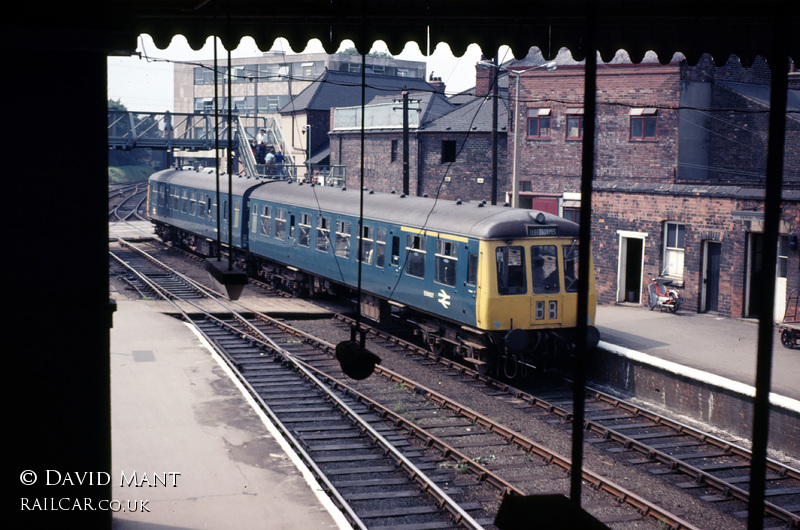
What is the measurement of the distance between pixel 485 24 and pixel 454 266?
750 cm

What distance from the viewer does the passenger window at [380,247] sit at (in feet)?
58.4

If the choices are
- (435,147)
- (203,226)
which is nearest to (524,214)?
(203,226)

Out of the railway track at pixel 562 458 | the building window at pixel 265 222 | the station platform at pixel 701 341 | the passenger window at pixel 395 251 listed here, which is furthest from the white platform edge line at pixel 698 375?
the building window at pixel 265 222

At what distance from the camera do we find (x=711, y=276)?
2145 cm

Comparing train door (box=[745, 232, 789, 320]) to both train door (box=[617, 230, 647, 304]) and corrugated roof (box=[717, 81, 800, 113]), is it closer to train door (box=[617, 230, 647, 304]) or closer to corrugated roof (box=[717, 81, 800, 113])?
train door (box=[617, 230, 647, 304])

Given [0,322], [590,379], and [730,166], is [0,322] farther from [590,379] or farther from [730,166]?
[730,166]

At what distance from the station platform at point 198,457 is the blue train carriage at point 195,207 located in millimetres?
10201

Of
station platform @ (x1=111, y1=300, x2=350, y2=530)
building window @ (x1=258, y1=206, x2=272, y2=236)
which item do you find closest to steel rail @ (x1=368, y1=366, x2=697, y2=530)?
station platform @ (x1=111, y1=300, x2=350, y2=530)

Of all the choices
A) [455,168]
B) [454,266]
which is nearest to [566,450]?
[454,266]

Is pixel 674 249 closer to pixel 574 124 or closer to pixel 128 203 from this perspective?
pixel 574 124

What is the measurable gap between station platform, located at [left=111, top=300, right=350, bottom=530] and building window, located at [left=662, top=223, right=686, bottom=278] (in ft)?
40.6

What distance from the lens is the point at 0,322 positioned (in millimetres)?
5660

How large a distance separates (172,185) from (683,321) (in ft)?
70.2

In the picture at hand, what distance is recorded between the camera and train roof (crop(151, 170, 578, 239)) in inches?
582
